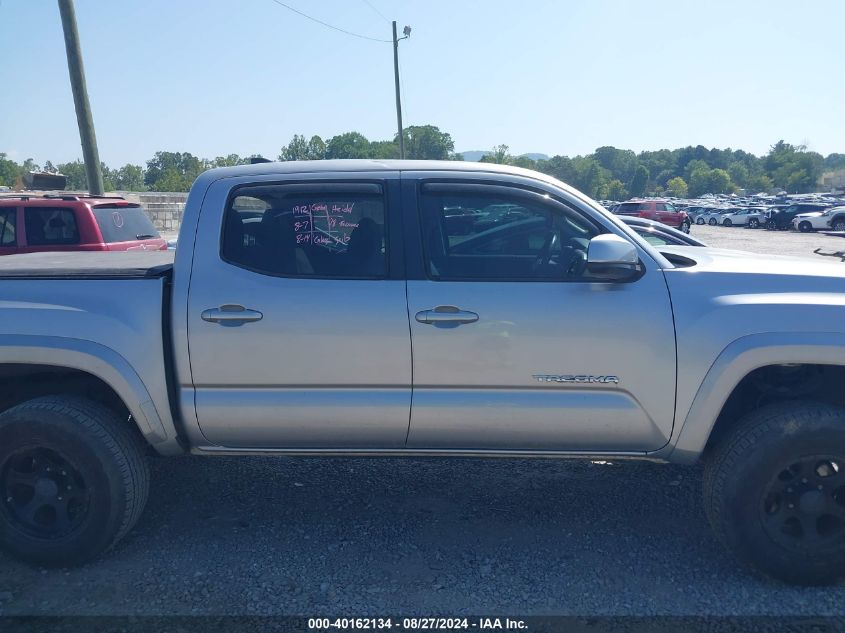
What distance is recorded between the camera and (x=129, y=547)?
11.9 ft

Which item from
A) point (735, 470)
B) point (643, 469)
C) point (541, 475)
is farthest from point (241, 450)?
point (643, 469)

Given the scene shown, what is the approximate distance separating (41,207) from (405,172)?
6957 millimetres

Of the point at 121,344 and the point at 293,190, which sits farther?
→ the point at 293,190

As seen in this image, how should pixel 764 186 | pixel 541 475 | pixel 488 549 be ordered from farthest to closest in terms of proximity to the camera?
pixel 764 186 < pixel 541 475 < pixel 488 549

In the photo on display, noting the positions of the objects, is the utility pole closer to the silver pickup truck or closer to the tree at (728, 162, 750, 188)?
the silver pickup truck

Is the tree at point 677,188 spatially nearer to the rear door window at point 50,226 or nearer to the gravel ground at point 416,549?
the rear door window at point 50,226

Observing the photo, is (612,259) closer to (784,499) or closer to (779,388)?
(779,388)

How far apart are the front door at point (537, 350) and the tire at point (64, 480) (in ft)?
4.76

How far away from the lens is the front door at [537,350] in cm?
317

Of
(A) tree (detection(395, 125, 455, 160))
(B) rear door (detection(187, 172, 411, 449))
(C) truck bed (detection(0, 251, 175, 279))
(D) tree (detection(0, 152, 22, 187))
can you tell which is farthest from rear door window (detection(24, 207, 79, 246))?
(D) tree (detection(0, 152, 22, 187))

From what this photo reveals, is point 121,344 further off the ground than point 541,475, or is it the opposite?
point 121,344

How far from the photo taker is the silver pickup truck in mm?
3131

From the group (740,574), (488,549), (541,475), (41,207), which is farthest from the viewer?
(41,207)

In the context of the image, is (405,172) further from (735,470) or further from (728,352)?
(735,470)
